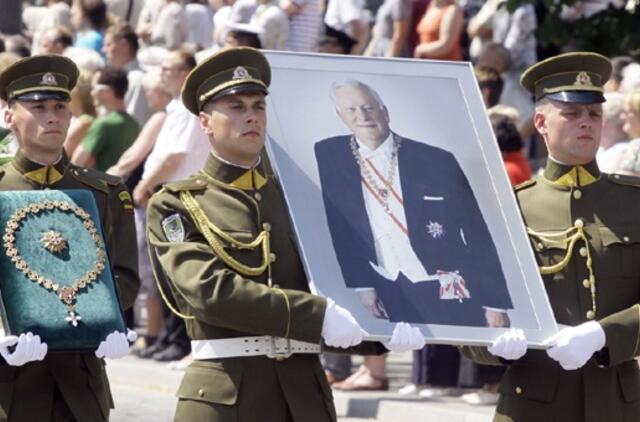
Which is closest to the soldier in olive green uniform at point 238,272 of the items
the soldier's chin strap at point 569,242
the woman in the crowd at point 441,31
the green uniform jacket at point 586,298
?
the green uniform jacket at point 586,298

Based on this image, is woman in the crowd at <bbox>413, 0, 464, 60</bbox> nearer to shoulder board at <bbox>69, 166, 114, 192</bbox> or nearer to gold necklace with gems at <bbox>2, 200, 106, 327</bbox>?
shoulder board at <bbox>69, 166, 114, 192</bbox>

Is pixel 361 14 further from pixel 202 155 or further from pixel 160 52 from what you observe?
pixel 202 155

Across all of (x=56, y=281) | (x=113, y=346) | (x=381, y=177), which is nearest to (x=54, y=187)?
(x=56, y=281)

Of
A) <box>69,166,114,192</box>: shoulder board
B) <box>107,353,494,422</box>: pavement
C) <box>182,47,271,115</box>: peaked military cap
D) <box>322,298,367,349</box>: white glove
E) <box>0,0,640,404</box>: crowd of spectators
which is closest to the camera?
<box>322,298,367,349</box>: white glove

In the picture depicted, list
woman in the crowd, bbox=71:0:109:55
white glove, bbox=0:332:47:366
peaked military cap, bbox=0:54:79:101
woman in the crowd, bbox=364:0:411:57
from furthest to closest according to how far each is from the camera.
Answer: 1. woman in the crowd, bbox=71:0:109:55
2. woman in the crowd, bbox=364:0:411:57
3. peaked military cap, bbox=0:54:79:101
4. white glove, bbox=0:332:47:366

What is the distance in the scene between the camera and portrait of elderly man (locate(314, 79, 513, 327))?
630 centimetres

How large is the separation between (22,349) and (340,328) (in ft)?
3.60

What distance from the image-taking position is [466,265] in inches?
254

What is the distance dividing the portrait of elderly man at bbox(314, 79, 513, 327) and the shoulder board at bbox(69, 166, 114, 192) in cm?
105

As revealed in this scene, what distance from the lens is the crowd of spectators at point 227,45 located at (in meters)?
11.3

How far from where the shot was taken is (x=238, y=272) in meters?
6.30

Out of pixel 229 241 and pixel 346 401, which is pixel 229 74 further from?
pixel 346 401

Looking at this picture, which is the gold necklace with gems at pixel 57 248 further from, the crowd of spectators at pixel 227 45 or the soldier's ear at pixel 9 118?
the crowd of spectators at pixel 227 45

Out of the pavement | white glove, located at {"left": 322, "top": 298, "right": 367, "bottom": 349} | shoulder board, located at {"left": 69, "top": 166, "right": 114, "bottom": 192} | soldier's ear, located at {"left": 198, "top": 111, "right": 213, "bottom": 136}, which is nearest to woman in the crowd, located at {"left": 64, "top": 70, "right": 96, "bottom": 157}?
the pavement
